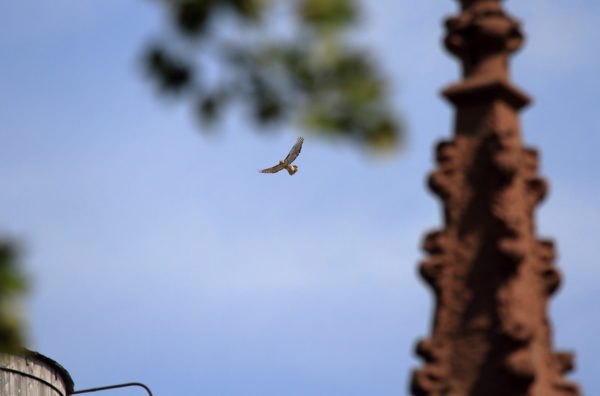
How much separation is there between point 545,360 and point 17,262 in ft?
9.58

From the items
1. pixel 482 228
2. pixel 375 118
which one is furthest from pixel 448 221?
pixel 375 118

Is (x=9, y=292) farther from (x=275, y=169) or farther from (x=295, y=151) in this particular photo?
(x=275, y=169)

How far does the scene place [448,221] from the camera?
809 cm

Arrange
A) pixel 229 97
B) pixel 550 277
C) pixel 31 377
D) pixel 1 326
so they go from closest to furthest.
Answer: pixel 1 326 < pixel 229 97 < pixel 550 277 < pixel 31 377

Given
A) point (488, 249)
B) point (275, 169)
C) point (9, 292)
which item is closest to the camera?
Result: point (9, 292)

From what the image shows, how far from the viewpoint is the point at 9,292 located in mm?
6512

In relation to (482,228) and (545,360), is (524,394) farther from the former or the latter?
(482,228)

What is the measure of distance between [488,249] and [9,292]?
268 centimetres

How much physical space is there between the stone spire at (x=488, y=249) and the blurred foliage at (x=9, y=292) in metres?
2.31

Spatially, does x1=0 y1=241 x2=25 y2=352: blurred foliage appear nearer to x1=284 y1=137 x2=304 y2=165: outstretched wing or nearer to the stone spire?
the stone spire

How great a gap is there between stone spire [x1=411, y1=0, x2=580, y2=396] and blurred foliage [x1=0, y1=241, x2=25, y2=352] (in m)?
2.31

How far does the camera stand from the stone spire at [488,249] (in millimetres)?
7664

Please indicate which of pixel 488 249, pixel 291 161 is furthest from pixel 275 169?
pixel 488 249

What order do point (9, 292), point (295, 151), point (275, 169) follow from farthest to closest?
point (275, 169) → point (295, 151) → point (9, 292)
